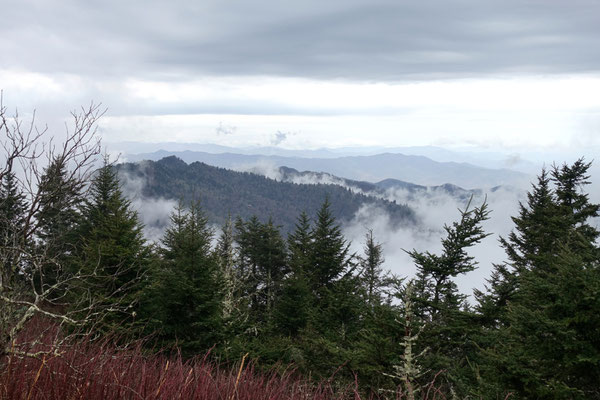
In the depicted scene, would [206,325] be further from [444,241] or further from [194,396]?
[194,396]

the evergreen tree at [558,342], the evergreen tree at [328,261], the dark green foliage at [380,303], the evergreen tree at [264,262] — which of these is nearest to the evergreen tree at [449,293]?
the dark green foliage at [380,303]

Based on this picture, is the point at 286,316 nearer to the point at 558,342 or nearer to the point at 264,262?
the point at 264,262

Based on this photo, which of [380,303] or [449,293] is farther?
[449,293]

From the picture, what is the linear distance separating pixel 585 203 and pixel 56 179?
27.8 meters

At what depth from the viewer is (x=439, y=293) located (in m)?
13.6

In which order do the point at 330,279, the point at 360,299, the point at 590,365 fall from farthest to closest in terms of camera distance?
1. the point at 330,279
2. the point at 360,299
3. the point at 590,365

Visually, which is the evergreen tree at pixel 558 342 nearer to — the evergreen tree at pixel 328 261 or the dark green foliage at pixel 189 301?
the dark green foliage at pixel 189 301

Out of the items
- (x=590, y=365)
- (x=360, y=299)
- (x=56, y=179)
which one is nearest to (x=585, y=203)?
(x=360, y=299)

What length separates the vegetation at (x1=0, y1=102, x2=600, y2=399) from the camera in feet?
10.3

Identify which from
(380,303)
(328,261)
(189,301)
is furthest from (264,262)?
(380,303)

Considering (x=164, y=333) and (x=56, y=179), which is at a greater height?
(x=56, y=179)

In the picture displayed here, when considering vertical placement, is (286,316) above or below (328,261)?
below

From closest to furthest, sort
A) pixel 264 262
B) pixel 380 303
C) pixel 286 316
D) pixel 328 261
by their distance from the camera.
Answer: pixel 380 303 → pixel 286 316 → pixel 328 261 → pixel 264 262

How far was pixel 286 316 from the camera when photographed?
23.1 meters
